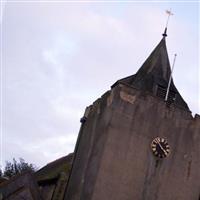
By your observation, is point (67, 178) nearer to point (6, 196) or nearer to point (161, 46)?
point (6, 196)

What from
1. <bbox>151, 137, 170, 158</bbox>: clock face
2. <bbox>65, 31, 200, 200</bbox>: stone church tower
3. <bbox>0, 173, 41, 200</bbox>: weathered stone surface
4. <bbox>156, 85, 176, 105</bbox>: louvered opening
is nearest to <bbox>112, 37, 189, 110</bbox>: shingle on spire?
<bbox>156, 85, 176, 105</bbox>: louvered opening

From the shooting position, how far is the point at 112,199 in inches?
893

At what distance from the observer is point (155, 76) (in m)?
27.2

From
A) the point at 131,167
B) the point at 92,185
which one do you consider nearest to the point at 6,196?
the point at 92,185

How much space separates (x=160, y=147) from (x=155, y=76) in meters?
5.09

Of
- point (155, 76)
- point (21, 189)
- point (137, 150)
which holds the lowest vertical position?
point (21, 189)

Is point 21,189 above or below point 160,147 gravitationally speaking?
below

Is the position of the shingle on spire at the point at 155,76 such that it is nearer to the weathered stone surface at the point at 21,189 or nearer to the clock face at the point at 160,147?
the clock face at the point at 160,147

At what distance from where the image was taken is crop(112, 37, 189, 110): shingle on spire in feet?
86.8

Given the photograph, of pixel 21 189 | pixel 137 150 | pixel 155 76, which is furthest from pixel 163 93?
pixel 21 189

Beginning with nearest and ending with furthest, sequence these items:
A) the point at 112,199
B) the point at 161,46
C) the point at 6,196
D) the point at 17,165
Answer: the point at 112,199 → the point at 6,196 → the point at 161,46 → the point at 17,165

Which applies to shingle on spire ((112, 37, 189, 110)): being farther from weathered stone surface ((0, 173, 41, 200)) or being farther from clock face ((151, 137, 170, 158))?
weathered stone surface ((0, 173, 41, 200))

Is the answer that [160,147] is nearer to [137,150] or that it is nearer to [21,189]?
[137,150]

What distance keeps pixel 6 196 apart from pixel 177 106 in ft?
38.3
